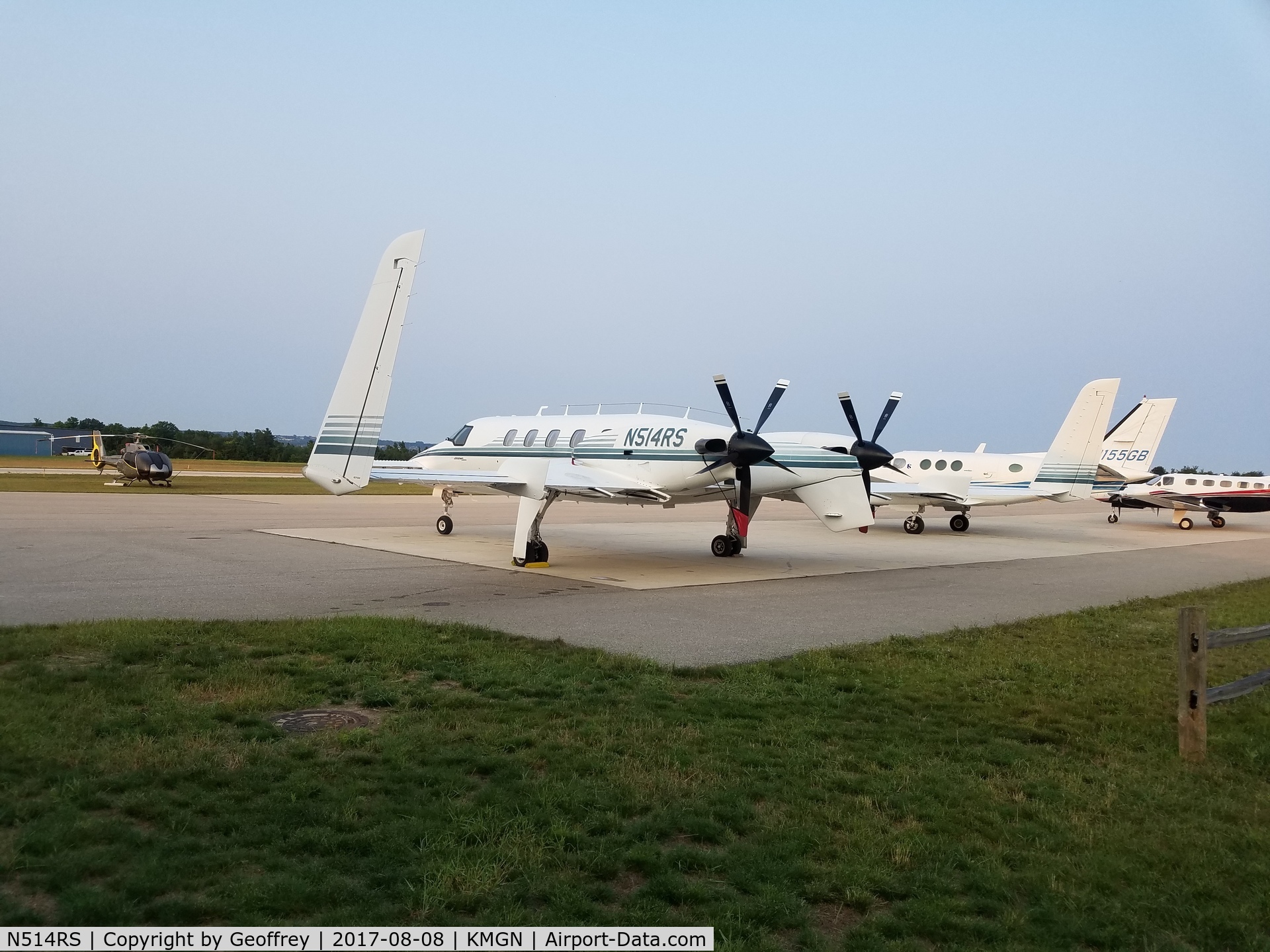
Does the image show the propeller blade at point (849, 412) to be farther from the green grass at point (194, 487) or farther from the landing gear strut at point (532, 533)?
the green grass at point (194, 487)

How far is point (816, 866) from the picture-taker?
4.81m

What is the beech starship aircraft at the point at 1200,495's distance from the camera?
38.8 meters

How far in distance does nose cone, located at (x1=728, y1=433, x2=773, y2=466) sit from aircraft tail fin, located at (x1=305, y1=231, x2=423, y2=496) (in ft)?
26.7

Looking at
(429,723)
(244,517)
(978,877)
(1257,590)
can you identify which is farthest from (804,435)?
(244,517)

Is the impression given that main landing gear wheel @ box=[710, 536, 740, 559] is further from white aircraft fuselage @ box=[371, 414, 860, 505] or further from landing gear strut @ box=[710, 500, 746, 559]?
white aircraft fuselage @ box=[371, 414, 860, 505]

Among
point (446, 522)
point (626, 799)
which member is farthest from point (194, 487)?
point (626, 799)

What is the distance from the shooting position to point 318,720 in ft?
23.3

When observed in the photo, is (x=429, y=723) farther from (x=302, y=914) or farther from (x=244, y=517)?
(x=244, y=517)

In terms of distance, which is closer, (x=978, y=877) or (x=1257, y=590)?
(x=978, y=877)

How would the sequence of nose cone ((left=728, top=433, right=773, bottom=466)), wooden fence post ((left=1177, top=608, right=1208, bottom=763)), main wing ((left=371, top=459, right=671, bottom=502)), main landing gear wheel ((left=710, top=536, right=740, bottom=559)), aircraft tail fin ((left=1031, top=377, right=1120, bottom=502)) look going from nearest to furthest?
wooden fence post ((left=1177, top=608, right=1208, bottom=763)) < nose cone ((left=728, top=433, right=773, bottom=466)) < main wing ((left=371, top=459, right=671, bottom=502)) < main landing gear wheel ((left=710, top=536, right=740, bottom=559)) < aircraft tail fin ((left=1031, top=377, right=1120, bottom=502))

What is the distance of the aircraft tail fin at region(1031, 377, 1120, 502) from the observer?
30141 mm

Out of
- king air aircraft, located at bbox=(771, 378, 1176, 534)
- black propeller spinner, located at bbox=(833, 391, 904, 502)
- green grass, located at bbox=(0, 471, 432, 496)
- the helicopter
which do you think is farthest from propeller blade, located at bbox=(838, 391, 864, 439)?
the helicopter

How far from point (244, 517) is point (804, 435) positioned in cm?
1894

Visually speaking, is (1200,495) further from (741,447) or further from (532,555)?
(532,555)
